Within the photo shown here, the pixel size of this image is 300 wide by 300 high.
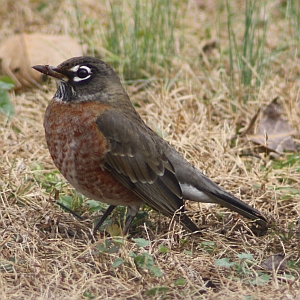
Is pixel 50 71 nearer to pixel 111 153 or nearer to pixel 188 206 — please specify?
pixel 111 153

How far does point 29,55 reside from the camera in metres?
7.14

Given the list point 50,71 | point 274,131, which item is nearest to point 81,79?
point 50,71

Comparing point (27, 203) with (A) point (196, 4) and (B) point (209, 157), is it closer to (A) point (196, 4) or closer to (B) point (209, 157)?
(B) point (209, 157)

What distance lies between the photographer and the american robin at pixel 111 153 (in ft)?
15.4

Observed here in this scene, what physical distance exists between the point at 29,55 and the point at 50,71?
7.86 feet

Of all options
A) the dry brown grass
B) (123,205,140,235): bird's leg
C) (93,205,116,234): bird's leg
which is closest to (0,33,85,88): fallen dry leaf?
the dry brown grass

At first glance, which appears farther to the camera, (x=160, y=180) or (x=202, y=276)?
(x=160, y=180)

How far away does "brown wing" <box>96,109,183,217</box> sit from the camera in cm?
478

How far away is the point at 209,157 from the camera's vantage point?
6.02 metres

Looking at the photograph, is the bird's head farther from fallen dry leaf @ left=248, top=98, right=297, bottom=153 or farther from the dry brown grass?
fallen dry leaf @ left=248, top=98, right=297, bottom=153

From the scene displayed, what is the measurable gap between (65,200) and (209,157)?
1.44 meters

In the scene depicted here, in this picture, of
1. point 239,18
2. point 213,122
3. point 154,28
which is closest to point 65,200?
point 213,122

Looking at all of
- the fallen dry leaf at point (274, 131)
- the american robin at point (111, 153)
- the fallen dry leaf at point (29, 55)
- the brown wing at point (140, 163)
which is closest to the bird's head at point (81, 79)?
the american robin at point (111, 153)

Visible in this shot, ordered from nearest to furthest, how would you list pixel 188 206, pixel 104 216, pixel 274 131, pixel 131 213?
1. pixel 131 213
2. pixel 104 216
3. pixel 188 206
4. pixel 274 131
